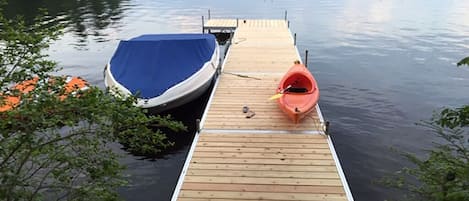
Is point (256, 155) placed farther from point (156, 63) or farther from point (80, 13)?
point (80, 13)

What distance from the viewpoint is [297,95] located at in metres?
11.8

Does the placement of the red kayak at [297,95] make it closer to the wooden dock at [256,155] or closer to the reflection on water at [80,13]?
the wooden dock at [256,155]

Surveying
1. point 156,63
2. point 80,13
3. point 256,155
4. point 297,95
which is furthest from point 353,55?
point 80,13

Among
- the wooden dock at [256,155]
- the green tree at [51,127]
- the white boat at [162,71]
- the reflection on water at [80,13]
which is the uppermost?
the green tree at [51,127]

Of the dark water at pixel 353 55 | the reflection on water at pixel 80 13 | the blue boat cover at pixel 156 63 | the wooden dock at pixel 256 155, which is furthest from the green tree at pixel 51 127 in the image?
the reflection on water at pixel 80 13

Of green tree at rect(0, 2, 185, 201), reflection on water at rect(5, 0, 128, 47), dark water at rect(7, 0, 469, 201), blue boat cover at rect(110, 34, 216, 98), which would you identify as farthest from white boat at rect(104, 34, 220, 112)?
reflection on water at rect(5, 0, 128, 47)

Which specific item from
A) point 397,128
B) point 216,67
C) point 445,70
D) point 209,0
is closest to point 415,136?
point 397,128

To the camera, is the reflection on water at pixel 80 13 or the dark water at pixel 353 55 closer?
the dark water at pixel 353 55

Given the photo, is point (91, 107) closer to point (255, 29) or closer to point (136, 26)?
point (255, 29)

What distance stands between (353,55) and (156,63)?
45.4 feet

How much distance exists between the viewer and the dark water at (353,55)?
1088 cm

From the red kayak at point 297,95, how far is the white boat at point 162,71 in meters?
2.98

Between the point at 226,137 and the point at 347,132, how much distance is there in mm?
4775

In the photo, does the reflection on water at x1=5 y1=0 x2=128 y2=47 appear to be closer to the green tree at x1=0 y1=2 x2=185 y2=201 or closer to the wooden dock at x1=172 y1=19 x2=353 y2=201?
the wooden dock at x1=172 y1=19 x2=353 y2=201
